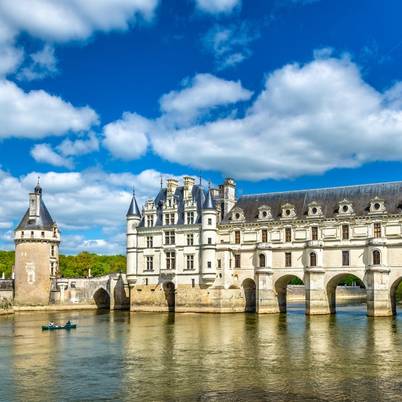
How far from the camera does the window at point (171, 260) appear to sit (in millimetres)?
65188

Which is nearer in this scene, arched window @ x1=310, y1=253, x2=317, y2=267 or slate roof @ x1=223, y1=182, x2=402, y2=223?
slate roof @ x1=223, y1=182, x2=402, y2=223

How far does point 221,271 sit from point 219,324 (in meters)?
14.2

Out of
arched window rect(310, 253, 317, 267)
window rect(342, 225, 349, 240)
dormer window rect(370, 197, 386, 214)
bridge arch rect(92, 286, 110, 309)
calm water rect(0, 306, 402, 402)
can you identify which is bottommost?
calm water rect(0, 306, 402, 402)

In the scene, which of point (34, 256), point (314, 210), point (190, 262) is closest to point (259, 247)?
point (314, 210)

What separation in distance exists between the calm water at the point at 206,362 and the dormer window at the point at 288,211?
47.3 ft

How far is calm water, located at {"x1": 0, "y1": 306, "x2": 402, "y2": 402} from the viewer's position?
22.2 metres

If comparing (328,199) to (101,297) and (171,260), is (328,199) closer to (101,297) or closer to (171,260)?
(171,260)

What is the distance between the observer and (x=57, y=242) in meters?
73.1

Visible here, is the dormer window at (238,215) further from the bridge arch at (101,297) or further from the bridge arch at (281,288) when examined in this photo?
the bridge arch at (101,297)

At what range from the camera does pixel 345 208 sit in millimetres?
57875

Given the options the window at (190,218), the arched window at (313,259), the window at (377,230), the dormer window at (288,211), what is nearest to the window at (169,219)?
the window at (190,218)

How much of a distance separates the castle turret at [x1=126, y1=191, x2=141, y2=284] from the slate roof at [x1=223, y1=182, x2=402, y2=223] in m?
11.1

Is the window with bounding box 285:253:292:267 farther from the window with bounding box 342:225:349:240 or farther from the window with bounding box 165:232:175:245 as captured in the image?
the window with bounding box 165:232:175:245

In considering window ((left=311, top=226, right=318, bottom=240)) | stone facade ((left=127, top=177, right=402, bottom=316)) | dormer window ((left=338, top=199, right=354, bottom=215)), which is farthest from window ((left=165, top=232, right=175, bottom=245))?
dormer window ((left=338, top=199, right=354, bottom=215))
